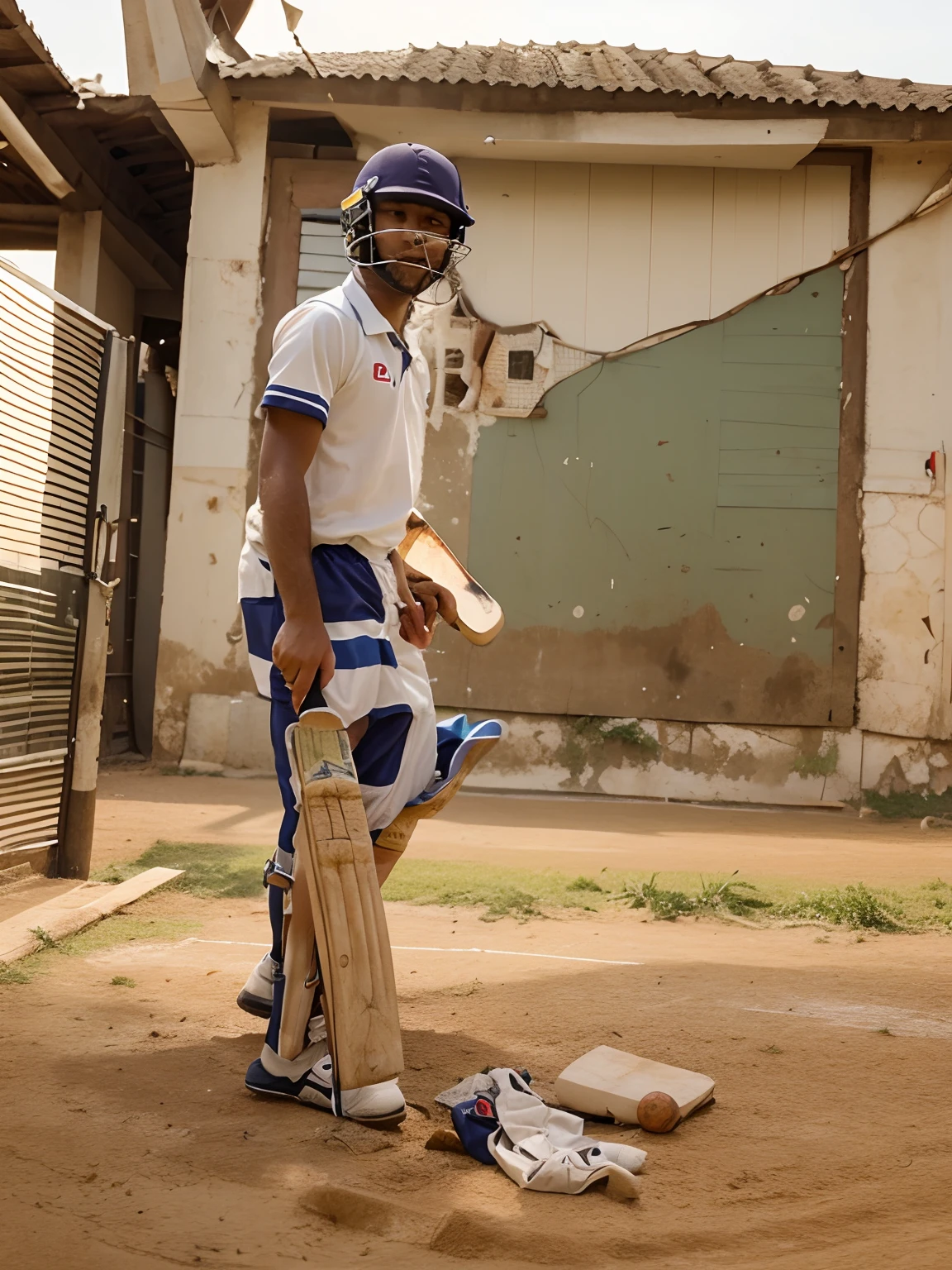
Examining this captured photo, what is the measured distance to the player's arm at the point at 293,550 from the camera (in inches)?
88.0

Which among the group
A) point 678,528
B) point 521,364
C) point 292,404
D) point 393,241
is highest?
point 521,364

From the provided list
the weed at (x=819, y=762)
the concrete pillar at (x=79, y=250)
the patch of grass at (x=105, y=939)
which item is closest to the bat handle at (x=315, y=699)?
the patch of grass at (x=105, y=939)

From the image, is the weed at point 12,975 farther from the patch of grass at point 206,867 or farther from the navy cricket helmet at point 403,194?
the navy cricket helmet at point 403,194

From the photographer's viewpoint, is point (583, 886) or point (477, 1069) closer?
point (477, 1069)

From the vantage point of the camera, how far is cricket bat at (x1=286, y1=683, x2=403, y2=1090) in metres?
2.07

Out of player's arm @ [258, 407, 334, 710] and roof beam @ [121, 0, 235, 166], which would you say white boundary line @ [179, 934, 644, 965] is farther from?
roof beam @ [121, 0, 235, 166]

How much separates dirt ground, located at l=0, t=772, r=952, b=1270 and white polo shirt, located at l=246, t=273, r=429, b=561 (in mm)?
1155

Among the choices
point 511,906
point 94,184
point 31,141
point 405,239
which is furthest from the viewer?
point 94,184

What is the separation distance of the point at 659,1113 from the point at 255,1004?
1.03 metres

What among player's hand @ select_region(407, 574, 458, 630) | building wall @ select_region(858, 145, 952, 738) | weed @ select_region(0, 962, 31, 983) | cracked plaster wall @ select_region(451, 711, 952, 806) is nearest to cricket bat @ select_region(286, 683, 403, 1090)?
player's hand @ select_region(407, 574, 458, 630)

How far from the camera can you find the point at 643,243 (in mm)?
8969

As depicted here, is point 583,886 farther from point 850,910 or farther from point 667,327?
point 667,327

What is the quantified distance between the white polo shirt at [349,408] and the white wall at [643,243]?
678 centimetres

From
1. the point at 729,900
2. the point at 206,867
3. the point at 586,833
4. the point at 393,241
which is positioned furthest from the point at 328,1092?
the point at 586,833
